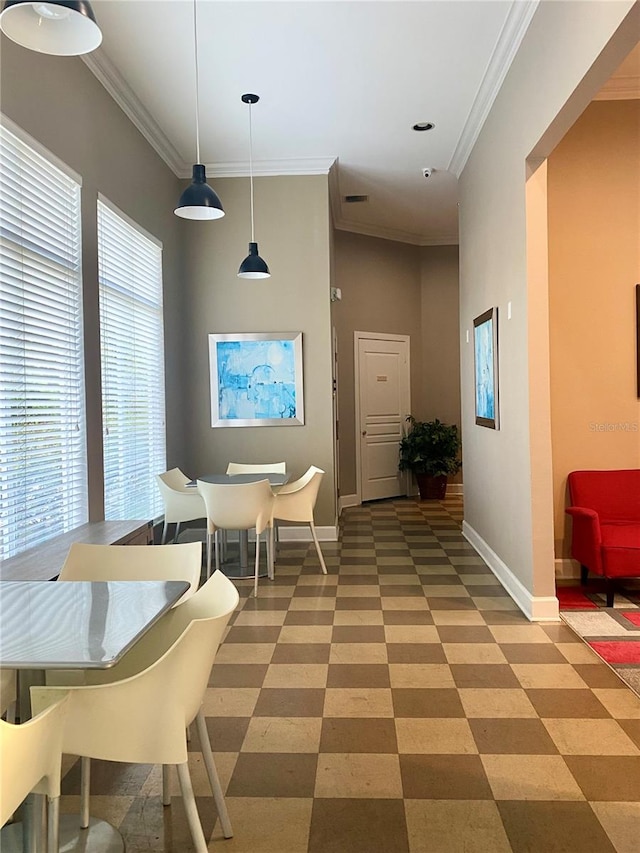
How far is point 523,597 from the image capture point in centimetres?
420

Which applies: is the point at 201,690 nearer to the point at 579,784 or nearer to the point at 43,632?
the point at 43,632

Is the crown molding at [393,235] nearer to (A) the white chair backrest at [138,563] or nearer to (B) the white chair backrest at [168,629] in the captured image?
(A) the white chair backrest at [138,563]

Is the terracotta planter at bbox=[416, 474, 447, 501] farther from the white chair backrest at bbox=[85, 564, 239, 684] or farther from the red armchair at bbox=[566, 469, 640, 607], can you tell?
the white chair backrest at bbox=[85, 564, 239, 684]

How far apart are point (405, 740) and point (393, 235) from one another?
7465 millimetres

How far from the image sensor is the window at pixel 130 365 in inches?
178

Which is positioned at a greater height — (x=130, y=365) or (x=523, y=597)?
(x=130, y=365)

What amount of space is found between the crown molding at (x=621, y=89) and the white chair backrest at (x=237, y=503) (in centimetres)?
368

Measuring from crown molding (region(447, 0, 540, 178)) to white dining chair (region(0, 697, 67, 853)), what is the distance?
412cm

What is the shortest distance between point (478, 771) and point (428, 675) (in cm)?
85

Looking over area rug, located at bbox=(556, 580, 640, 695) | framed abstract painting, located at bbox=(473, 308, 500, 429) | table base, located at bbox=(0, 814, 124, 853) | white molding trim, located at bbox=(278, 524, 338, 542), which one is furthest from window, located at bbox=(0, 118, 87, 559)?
area rug, located at bbox=(556, 580, 640, 695)

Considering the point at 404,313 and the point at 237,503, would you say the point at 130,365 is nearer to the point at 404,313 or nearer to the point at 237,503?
the point at 237,503

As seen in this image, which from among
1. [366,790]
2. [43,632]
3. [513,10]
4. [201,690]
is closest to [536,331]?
[513,10]

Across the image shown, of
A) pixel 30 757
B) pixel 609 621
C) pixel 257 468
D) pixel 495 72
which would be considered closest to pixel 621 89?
pixel 495 72

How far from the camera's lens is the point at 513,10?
3830 millimetres
